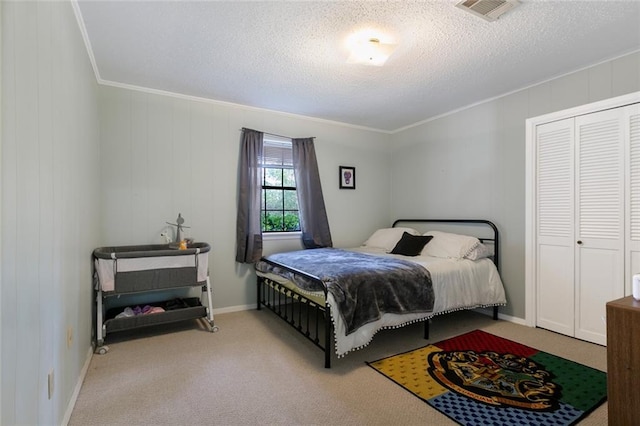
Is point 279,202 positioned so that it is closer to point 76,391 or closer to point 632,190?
point 76,391

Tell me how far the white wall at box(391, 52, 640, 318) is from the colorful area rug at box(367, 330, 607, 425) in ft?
3.28

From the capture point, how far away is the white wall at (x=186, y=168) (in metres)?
3.15

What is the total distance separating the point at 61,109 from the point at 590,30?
133 inches

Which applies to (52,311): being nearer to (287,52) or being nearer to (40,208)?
(40,208)

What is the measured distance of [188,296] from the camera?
3498 millimetres

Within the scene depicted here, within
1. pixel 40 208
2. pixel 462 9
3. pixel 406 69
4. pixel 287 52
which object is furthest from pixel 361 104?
pixel 40 208

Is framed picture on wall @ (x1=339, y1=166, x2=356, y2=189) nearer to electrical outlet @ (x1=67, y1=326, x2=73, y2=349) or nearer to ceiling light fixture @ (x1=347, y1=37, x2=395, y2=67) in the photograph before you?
ceiling light fixture @ (x1=347, y1=37, x2=395, y2=67)

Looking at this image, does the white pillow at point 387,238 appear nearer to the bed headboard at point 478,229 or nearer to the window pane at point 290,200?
the bed headboard at point 478,229

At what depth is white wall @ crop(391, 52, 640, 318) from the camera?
2.80 meters

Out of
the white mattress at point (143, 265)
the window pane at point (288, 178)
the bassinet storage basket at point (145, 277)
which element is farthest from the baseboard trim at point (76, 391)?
the window pane at point (288, 178)

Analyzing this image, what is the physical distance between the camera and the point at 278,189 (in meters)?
4.11

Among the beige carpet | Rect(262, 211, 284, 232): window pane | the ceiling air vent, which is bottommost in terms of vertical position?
the beige carpet

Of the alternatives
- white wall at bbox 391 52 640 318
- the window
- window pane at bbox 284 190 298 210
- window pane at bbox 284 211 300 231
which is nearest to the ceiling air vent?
white wall at bbox 391 52 640 318

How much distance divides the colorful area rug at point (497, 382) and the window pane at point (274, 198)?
227 cm
